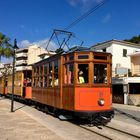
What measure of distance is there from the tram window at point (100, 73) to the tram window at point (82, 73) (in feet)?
1.25

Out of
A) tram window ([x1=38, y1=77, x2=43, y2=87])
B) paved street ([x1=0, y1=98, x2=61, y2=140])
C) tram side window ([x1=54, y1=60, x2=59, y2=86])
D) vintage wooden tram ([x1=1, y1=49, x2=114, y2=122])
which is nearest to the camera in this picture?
paved street ([x1=0, y1=98, x2=61, y2=140])

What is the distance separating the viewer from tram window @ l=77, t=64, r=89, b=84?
45.7ft

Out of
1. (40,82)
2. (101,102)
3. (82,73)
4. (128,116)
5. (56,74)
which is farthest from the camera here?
(40,82)

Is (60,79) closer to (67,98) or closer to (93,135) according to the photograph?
(67,98)

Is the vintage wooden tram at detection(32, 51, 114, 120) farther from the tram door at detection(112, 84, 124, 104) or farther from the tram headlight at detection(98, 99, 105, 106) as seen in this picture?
the tram door at detection(112, 84, 124, 104)

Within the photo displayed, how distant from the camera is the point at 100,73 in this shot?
14.2m

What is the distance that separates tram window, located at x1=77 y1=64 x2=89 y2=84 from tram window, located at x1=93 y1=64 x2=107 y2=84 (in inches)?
15.0

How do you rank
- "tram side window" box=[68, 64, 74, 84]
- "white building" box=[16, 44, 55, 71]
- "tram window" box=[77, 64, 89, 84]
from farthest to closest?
"white building" box=[16, 44, 55, 71] < "tram side window" box=[68, 64, 74, 84] < "tram window" box=[77, 64, 89, 84]

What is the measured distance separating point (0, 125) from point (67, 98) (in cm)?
304

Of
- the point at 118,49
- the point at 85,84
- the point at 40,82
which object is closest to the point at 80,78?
the point at 85,84

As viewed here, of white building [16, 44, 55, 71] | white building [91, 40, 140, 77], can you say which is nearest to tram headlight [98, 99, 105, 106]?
white building [91, 40, 140, 77]

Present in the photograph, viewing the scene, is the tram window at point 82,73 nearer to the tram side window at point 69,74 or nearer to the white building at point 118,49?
the tram side window at point 69,74

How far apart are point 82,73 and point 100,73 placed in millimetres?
817

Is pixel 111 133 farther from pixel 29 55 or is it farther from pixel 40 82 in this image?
pixel 29 55
